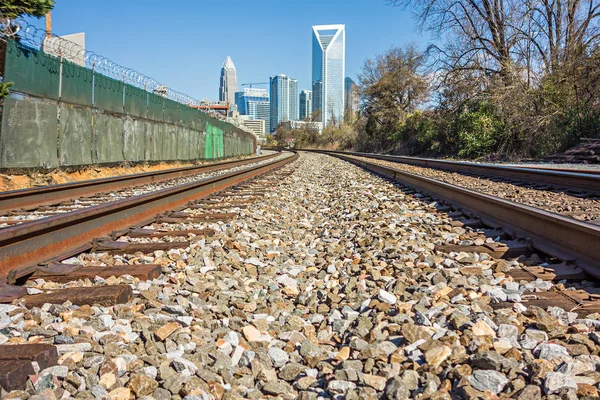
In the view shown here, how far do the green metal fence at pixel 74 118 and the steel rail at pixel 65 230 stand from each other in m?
5.84

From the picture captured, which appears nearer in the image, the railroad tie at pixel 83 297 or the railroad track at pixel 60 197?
the railroad tie at pixel 83 297

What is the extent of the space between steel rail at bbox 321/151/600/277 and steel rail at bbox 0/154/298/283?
3909mm

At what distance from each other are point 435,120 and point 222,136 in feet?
45.1

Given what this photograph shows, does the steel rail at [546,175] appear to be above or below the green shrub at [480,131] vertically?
below

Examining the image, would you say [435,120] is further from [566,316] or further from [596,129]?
[566,316]

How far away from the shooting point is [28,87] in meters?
10.6

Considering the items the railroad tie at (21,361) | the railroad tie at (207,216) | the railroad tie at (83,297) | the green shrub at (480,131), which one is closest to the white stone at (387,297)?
the railroad tie at (83,297)

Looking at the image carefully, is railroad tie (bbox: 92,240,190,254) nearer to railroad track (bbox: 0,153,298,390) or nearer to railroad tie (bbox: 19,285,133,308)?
railroad track (bbox: 0,153,298,390)

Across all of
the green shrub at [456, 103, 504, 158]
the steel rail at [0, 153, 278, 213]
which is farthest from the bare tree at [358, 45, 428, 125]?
the steel rail at [0, 153, 278, 213]

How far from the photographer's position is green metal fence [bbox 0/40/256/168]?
33.5 ft

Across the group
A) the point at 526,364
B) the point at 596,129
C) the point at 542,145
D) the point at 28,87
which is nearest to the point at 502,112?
the point at 542,145

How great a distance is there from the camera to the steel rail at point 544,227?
3.30 meters

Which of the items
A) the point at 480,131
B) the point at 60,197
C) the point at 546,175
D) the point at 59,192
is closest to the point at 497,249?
the point at 546,175

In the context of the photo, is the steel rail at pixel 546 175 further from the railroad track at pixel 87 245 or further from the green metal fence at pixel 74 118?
the green metal fence at pixel 74 118
